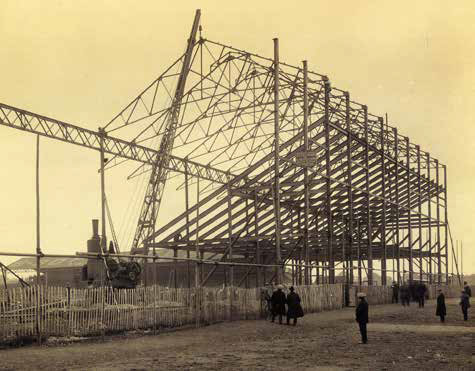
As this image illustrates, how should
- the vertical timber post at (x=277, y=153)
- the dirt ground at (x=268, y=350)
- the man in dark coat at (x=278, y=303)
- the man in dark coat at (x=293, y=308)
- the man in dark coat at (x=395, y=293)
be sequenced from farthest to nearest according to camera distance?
the man in dark coat at (x=395, y=293) → the vertical timber post at (x=277, y=153) → the man in dark coat at (x=278, y=303) → the man in dark coat at (x=293, y=308) → the dirt ground at (x=268, y=350)

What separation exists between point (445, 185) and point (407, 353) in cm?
4045

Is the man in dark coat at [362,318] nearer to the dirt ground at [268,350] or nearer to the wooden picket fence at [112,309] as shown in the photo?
the dirt ground at [268,350]

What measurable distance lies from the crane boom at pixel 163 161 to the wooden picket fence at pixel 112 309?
397 inches

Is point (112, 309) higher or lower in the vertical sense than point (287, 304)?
higher

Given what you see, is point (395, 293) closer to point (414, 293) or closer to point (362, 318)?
point (414, 293)

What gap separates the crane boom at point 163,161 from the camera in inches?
1262

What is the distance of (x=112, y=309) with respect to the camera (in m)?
18.7

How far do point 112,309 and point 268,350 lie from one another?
5597mm

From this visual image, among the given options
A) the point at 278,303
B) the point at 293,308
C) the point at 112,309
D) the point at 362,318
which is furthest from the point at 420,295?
the point at 112,309

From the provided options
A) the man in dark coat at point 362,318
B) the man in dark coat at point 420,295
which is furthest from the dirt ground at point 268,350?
the man in dark coat at point 420,295

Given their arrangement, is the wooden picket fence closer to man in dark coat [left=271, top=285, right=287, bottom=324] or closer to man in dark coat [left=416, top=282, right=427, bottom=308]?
man in dark coat [left=271, top=285, right=287, bottom=324]

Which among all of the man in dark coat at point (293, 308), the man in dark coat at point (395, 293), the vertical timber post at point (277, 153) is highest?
the vertical timber post at point (277, 153)

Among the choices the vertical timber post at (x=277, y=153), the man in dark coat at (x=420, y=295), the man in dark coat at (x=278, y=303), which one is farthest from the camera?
the man in dark coat at (x=420, y=295)

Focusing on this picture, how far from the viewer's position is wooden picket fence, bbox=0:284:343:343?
16.2 meters
